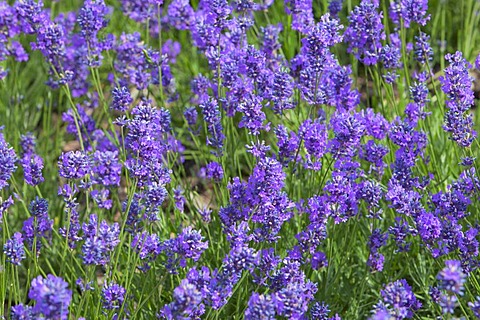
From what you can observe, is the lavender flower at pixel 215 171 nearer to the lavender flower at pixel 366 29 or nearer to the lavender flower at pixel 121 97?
the lavender flower at pixel 121 97

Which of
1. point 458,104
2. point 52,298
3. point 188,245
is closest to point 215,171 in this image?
point 188,245

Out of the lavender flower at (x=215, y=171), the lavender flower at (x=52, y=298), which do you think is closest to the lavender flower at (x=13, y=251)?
the lavender flower at (x=52, y=298)

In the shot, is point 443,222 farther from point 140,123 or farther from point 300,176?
point 140,123

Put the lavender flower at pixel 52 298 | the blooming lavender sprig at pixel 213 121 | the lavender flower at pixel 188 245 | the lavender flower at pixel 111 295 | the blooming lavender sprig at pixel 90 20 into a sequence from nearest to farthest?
1. the lavender flower at pixel 52 298
2. the lavender flower at pixel 188 245
3. the lavender flower at pixel 111 295
4. the blooming lavender sprig at pixel 213 121
5. the blooming lavender sprig at pixel 90 20

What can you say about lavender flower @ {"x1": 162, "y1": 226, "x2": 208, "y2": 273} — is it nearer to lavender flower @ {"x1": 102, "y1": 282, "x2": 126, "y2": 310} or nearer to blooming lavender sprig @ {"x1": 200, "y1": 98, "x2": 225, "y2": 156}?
lavender flower @ {"x1": 102, "y1": 282, "x2": 126, "y2": 310}

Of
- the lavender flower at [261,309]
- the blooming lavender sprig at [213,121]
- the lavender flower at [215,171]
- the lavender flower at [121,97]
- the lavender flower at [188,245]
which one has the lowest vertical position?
the lavender flower at [261,309]

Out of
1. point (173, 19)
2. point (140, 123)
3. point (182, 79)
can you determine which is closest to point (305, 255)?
point (140, 123)

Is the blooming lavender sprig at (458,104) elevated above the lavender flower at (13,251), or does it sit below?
above

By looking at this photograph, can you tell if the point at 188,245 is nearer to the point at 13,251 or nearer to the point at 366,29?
the point at 13,251

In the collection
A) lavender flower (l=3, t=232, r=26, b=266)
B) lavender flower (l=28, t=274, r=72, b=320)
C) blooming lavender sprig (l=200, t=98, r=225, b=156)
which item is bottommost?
lavender flower (l=28, t=274, r=72, b=320)

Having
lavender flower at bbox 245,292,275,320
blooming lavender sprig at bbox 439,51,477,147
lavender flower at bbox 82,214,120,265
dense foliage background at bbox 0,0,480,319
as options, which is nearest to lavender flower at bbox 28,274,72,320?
dense foliage background at bbox 0,0,480,319

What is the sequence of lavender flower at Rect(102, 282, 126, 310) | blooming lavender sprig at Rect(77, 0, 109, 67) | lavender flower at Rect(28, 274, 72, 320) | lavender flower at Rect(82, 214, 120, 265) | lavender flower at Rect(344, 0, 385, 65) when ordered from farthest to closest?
blooming lavender sprig at Rect(77, 0, 109, 67), lavender flower at Rect(344, 0, 385, 65), lavender flower at Rect(102, 282, 126, 310), lavender flower at Rect(82, 214, 120, 265), lavender flower at Rect(28, 274, 72, 320)

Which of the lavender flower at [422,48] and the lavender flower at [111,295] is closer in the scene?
the lavender flower at [111,295]
